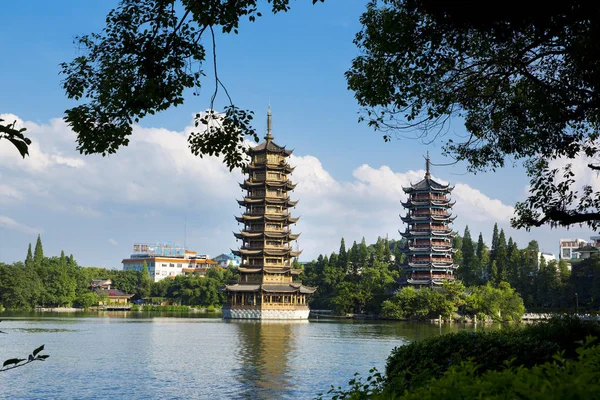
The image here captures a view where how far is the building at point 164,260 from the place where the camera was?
14438cm

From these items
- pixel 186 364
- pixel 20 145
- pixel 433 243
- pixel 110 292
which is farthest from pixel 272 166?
pixel 20 145

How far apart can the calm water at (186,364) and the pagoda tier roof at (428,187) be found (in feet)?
102

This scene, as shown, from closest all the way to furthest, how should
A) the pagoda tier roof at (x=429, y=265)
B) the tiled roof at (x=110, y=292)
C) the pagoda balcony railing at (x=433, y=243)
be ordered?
the pagoda tier roof at (x=429, y=265) < the pagoda balcony railing at (x=433, y=243) < the tiled roof at (x=110, y=292)

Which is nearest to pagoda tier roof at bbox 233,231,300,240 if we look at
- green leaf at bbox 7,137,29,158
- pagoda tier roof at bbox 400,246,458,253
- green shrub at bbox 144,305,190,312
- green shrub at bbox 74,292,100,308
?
pagoda tier roof at bbox 400,246,458,253

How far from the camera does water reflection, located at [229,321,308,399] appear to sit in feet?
53.9

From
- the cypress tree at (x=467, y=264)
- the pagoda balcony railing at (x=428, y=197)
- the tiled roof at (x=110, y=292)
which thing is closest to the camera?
the pagoda balcony railing at (x=428, y=197)

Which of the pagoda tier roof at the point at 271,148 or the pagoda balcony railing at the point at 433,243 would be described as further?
the pagoda balcony railing at the point at 433,243

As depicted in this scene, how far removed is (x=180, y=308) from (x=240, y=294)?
91.8 ft

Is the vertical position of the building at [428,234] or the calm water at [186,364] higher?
the building at [428,234]

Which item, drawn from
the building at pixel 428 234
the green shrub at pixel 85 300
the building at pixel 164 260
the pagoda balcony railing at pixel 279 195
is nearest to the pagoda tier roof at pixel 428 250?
the building at pixel 428 234

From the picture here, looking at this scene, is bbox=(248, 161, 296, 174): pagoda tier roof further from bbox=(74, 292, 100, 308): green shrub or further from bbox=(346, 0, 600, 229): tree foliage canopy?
bbox=(346, 0, 600, 229): tree foliage canopy

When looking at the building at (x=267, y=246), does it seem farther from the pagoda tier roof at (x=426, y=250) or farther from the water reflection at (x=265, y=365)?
the water reflection at (x=265, y=365)

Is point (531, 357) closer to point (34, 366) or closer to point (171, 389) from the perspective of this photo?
point (171, 389)

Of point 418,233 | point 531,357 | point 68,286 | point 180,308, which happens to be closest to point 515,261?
point 418,233
